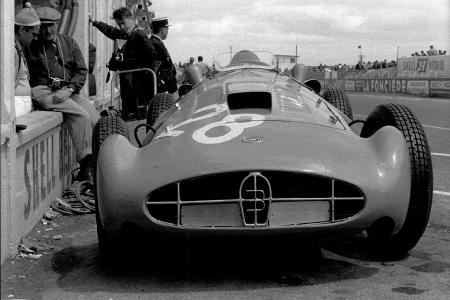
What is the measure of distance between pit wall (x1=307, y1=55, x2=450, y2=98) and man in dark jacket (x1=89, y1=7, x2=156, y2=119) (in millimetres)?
21191

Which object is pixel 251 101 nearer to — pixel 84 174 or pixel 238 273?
pixel 238 273

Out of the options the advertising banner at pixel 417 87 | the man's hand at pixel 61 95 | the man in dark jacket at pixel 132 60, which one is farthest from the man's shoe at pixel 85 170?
the advertising banner at pixel 417 87

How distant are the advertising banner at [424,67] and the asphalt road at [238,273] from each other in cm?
2823

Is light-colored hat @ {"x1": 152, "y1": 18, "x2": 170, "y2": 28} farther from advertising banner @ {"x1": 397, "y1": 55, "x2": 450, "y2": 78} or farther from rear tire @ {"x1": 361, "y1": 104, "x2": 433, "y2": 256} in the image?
advertising banner @ {"x1": 397, "y1": 55, "x2": 450, "y2": 78}

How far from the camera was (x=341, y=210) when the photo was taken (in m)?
4.03

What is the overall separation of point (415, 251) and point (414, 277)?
0.61 meters

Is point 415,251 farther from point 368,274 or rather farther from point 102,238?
point 102,238

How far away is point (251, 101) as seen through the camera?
494 centimetres

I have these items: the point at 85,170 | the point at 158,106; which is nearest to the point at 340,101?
the point at 158,106

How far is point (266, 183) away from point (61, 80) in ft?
12.5

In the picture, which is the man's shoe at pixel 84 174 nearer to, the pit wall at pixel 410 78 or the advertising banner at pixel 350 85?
the pit wall at pixel 410 78

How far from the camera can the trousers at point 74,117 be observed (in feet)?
22.4

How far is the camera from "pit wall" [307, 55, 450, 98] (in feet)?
103

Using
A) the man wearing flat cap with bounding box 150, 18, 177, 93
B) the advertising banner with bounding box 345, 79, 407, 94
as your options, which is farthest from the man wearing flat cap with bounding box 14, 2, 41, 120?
the advertising banner with bounding box 345, 79, 407, 94
